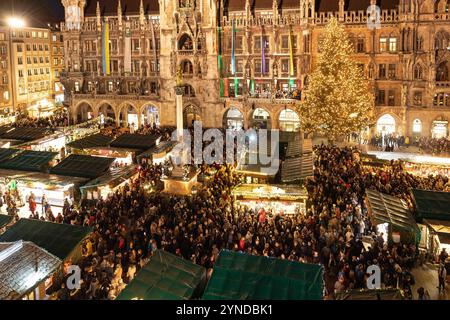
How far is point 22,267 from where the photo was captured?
1714cm

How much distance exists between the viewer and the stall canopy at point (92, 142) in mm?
40156

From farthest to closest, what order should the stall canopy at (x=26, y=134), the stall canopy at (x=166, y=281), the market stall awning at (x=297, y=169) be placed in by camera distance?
1. the stall canopy at (x=26, y=134)
2. the market stall awning at (x=297, y=169)
3. the stall canopy at (x=166, y=281)

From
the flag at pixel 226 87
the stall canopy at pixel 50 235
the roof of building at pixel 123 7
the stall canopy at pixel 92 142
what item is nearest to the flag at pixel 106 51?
the roof of building at pixel 123 7

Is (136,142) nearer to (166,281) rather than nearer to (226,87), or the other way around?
(226,87)

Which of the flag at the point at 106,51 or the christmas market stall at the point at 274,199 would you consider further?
the flag at the point at 106,51

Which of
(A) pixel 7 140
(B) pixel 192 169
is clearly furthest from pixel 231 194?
(A) pixel 7 140

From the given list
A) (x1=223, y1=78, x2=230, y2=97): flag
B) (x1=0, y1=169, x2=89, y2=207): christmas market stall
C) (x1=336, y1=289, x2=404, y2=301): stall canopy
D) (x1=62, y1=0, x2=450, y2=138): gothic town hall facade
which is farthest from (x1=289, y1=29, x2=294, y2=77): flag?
(x1=336, y1=289, x2=404, y2=301): stall canopy

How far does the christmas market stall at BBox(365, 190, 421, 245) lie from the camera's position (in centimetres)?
2162

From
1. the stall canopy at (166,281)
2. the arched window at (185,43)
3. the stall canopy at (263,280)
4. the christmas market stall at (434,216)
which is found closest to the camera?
the stall canopy at (263,280)

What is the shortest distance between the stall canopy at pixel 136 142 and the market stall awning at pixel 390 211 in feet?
68.8

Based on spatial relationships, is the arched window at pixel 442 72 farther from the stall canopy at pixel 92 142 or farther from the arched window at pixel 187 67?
the stall canopy at pixel 92 142

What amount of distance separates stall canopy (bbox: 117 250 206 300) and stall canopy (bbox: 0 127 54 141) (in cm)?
3047

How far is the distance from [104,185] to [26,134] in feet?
60.1

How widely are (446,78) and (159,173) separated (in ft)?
101
